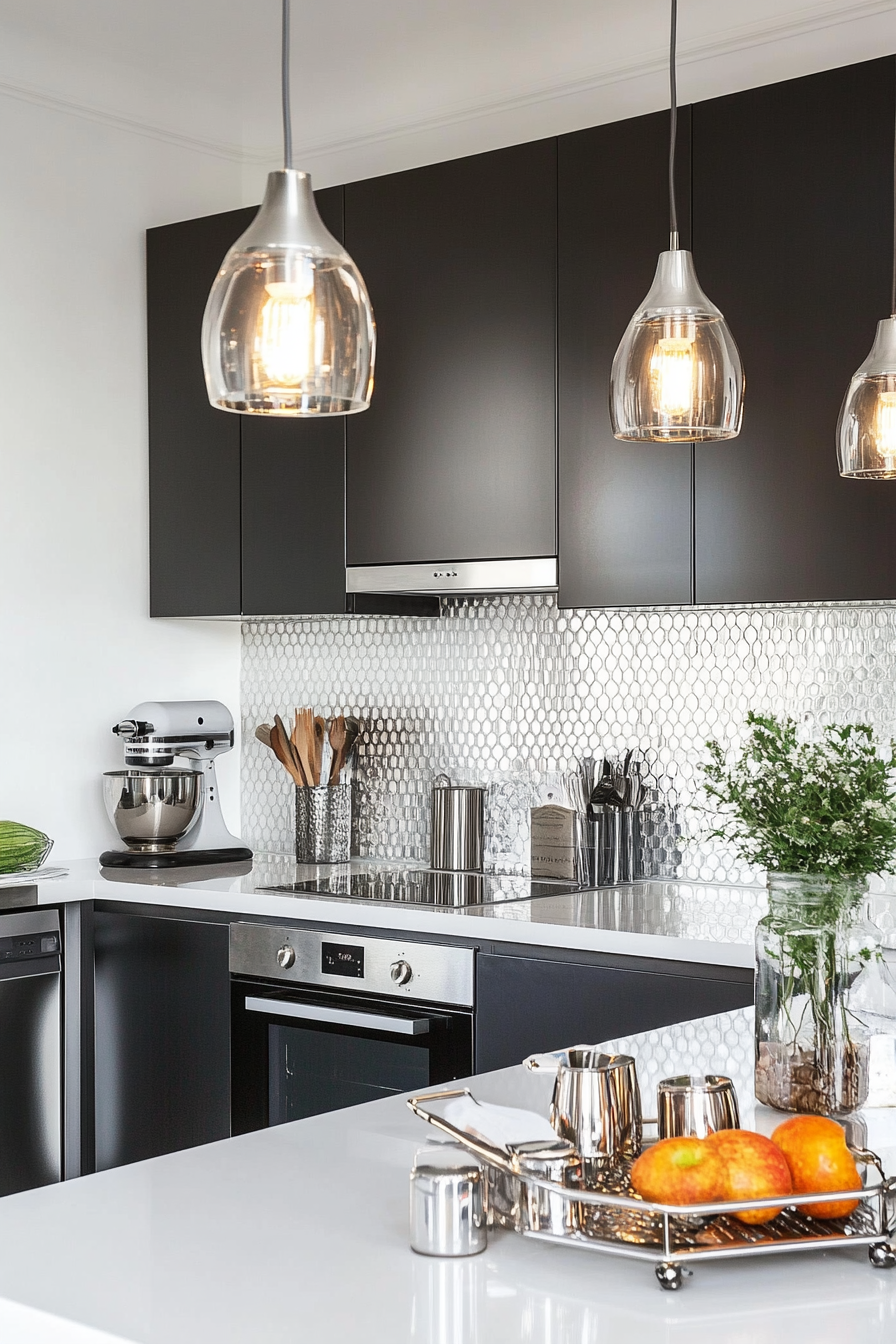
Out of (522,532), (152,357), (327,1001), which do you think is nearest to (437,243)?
(522,532)

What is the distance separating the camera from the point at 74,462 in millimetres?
3904

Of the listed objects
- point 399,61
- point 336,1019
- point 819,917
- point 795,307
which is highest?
point 399,61

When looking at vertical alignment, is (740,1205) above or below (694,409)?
below

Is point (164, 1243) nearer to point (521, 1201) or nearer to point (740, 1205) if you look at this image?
point (521, 1201)

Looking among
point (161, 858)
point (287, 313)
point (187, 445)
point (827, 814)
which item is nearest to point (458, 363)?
point (187, 445)

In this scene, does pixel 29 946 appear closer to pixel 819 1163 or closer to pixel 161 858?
pixel 161 858

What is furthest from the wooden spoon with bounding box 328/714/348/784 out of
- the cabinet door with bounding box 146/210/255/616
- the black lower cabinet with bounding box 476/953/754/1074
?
the black lower cabinet with bounding box 476/953/754/1074

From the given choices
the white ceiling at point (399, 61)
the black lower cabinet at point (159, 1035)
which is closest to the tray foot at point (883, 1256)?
the black lower cabinet at point (159, 1035)

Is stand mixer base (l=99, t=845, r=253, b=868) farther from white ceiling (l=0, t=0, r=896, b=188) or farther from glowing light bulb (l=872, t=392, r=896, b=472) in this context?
glowing light bulb (l=872, t=392, r=896, b=472)

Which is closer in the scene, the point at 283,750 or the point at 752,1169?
the point at 752,1169

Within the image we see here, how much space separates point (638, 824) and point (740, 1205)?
7.86 feet

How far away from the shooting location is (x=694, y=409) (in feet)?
4.96

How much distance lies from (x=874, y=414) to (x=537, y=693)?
78.2 inches

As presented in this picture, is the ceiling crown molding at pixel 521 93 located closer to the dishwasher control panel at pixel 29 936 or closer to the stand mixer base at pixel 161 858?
the stand mixer base at pixel 161 858
